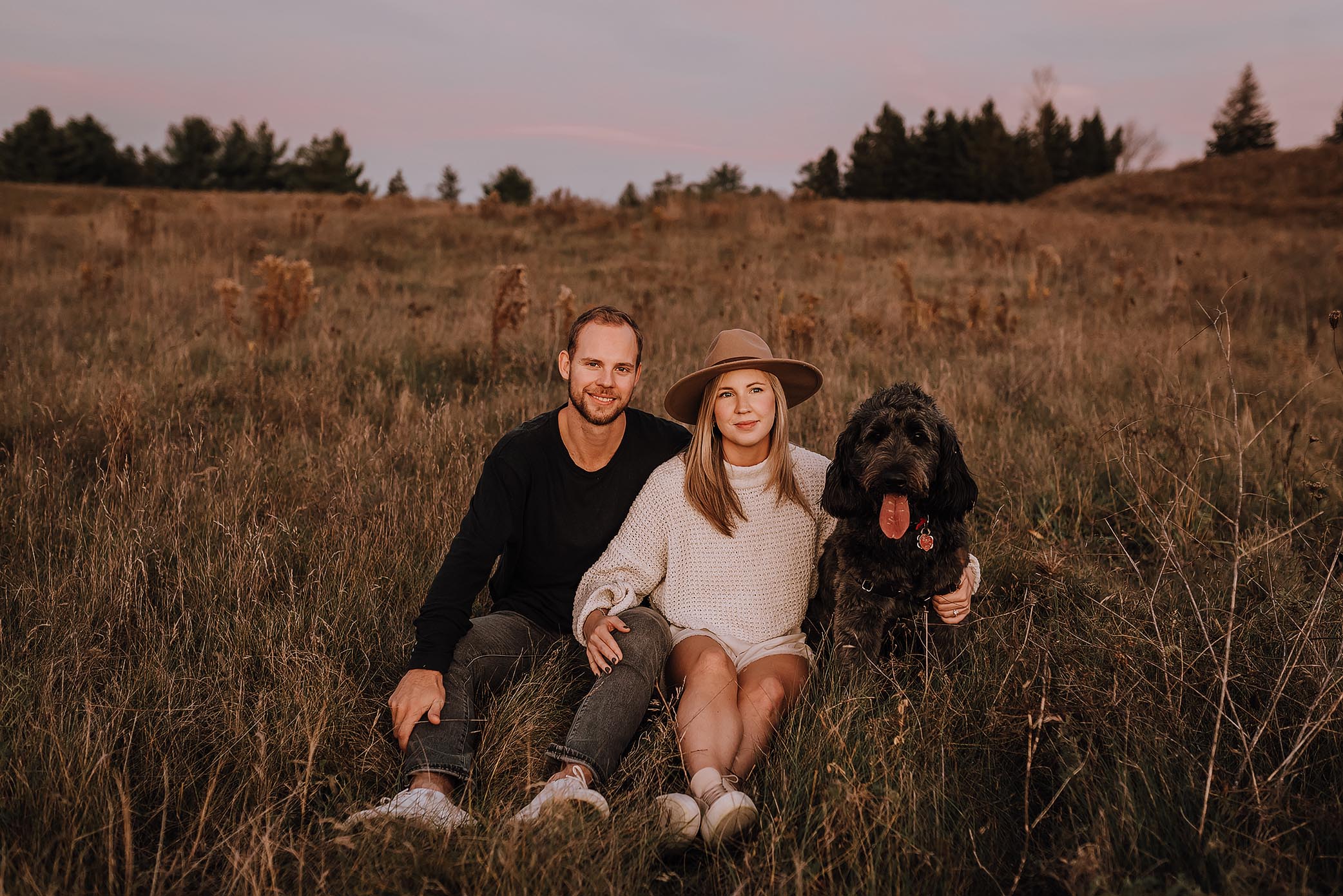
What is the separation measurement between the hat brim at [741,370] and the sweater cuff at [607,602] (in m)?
0.83

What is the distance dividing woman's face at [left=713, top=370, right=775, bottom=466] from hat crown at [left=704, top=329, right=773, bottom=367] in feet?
0.24

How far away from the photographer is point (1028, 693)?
263 centimetres

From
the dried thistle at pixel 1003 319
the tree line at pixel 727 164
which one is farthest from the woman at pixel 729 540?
the tree line at pixel 727 164

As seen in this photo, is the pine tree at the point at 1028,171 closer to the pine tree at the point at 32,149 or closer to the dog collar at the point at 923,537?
the dog collar at the point at 923,537

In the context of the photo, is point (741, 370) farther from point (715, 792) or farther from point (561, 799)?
point (561, 799)

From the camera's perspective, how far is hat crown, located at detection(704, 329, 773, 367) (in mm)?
3258

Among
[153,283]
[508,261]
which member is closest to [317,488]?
[153,283]

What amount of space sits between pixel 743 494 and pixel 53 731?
247cm

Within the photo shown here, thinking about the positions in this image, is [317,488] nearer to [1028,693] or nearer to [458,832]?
[458,832]

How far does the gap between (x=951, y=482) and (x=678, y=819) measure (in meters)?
1.65

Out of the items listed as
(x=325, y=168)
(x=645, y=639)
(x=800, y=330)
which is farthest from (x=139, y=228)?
(x=325, y=168)

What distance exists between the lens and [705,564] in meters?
3.26

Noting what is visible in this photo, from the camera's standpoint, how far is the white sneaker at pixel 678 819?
86.7 inches

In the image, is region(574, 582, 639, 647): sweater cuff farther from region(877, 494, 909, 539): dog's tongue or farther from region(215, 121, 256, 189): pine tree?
region(215, 121, 256, 189): pine tree
